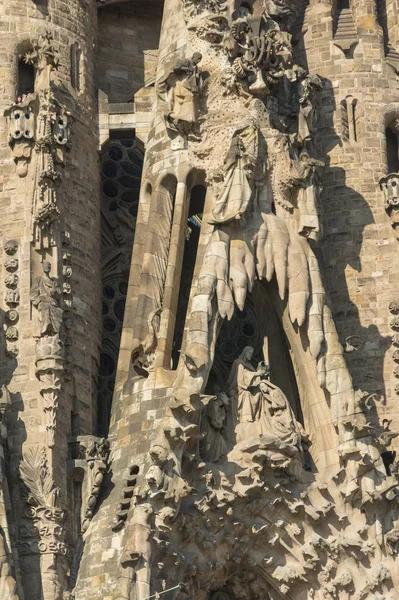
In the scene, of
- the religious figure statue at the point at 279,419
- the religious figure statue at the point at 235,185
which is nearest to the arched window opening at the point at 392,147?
→ the religious figure statue at the point at 235,185

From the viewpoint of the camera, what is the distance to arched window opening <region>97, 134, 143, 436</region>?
1272 inches

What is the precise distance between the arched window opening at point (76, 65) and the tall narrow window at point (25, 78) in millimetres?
613

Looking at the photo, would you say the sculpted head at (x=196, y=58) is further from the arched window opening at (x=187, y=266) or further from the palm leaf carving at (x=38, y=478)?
the palm leaf carving at (x=38, y=478)

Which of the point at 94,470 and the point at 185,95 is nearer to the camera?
the point at 94,470

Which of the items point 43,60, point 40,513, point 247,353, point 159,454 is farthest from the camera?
point 43,60

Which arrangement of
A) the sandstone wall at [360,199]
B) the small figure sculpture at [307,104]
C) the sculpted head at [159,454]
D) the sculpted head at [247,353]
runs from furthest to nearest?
the sandstone wall at [360,199] → the small figure sculpture at [307,104] → the sculpted head at [247,353] → the sculpted head at [159,454]

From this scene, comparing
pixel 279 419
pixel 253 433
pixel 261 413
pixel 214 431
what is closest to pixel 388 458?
pixel 279 419

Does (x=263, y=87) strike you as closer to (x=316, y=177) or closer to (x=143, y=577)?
(x=316, y=177)

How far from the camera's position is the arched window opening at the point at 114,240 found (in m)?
32.3

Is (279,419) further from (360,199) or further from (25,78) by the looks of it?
(25,78)

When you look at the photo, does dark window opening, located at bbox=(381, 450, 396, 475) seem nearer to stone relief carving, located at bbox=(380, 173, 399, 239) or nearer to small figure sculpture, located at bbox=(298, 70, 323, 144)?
stone relief carving, located at bbox=(380, 173, 399, 239)

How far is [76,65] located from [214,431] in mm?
5804

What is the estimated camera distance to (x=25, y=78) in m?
32.4

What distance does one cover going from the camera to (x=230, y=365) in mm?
32688
